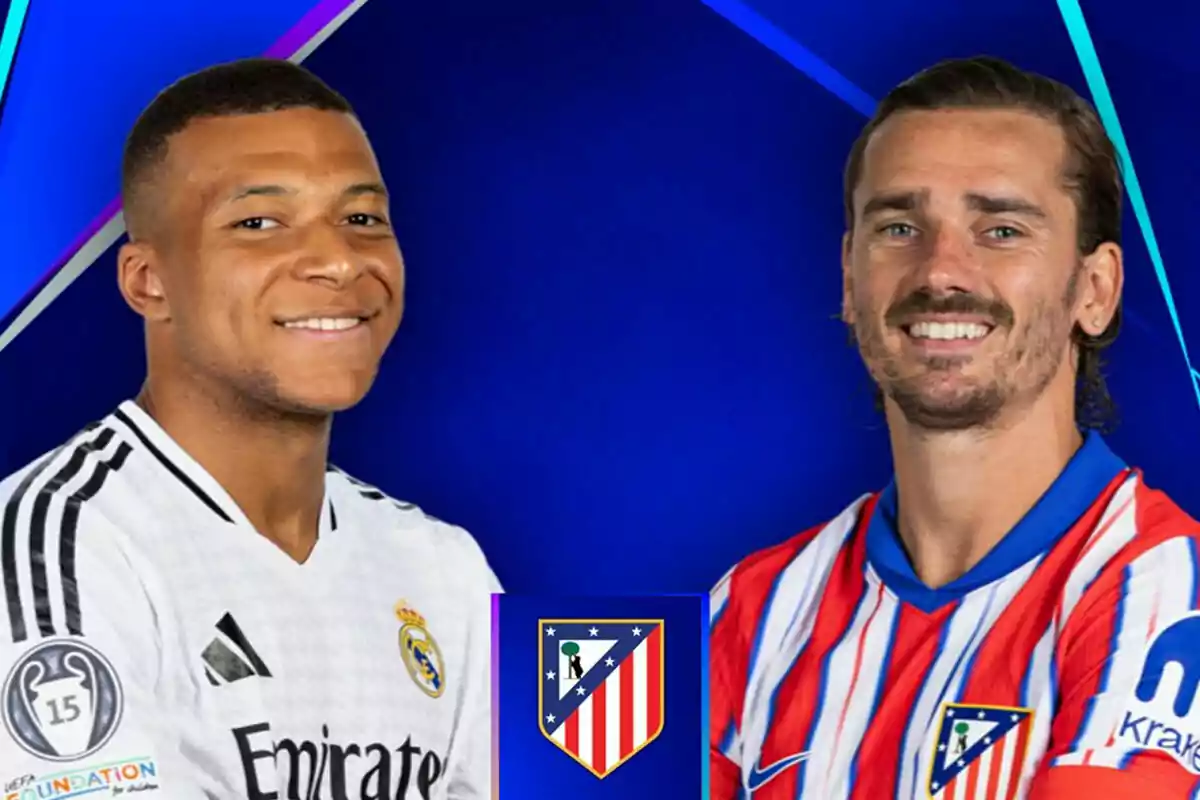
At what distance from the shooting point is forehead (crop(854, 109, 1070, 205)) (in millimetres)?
2598

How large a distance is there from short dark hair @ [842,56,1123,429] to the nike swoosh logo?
2.28 feet

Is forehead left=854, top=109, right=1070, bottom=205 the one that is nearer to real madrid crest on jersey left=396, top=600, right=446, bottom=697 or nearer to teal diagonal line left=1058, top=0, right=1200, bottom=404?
teal diagonal line left=1058, top=0, right=1200, bottom=404

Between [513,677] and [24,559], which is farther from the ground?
[24,559]

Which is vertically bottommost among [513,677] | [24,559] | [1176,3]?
[513,677]

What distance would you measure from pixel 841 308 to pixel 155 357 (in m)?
1.13

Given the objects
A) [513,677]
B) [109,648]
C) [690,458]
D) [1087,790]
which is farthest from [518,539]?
[1087,790]

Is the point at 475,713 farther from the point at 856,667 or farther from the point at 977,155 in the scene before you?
the point at 977,155

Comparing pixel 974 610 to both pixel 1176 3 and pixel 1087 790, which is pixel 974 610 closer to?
pixel 1087 790

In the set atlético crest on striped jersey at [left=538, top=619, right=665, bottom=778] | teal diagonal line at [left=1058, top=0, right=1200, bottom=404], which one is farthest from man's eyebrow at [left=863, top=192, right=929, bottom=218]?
atlético crest on striped jersey at [left=538, top=619, right=665, bottom=778]

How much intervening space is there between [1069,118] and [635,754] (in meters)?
1.16

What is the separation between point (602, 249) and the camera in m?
2.91

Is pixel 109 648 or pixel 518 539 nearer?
pixel 109 648

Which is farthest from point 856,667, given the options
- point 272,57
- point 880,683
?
point 272,57

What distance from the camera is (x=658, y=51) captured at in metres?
2.90
